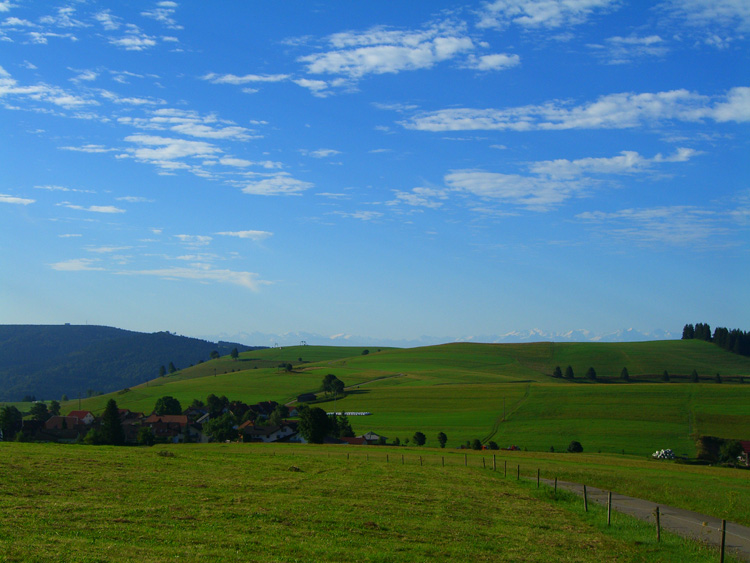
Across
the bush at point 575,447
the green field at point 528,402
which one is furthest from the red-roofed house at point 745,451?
the bush at point 575,447

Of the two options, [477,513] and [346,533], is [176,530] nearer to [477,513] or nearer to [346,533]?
[346,533]

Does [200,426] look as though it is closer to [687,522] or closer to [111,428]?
[111,428]

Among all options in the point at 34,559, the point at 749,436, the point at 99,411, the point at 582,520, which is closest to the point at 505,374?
the point at 749,436

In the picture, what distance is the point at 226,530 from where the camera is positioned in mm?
18625

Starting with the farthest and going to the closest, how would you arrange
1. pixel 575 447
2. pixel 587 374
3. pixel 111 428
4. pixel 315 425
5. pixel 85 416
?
pixel 587 374 → pixel 85 416 → pixel 111 428 → pixel 315 425 → pixel 575 447

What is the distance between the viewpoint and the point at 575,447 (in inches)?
3477

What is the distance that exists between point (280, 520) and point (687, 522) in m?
18.0

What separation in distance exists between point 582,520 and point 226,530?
1516 cm

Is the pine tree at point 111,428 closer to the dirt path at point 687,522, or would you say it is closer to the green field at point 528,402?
the green field at point 528,402

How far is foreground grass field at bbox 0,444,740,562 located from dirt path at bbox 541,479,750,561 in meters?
1.49

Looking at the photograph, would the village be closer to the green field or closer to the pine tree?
the pine tree

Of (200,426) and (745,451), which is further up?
(745,451)

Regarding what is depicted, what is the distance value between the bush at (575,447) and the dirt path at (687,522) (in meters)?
54.6

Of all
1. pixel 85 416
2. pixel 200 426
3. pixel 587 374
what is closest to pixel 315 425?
pixel 200 426
